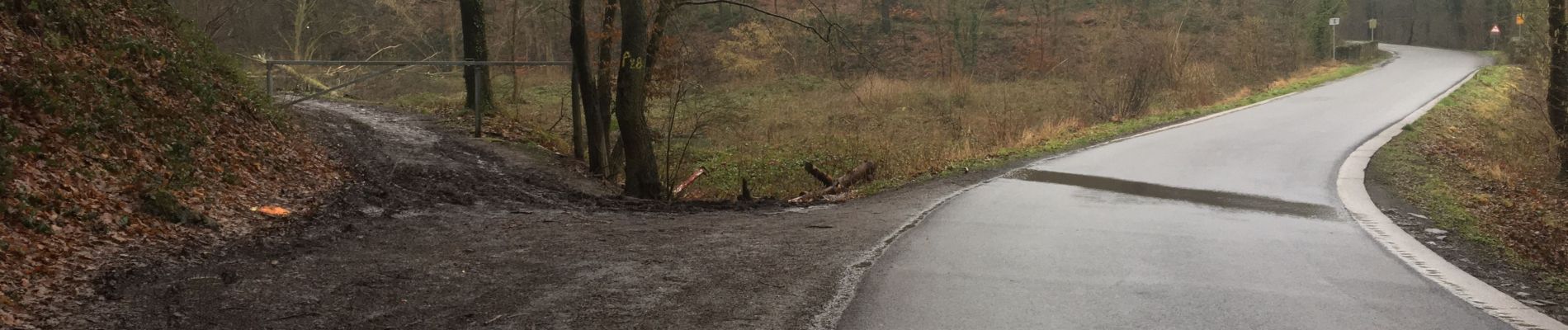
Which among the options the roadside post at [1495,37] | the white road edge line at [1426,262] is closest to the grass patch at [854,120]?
the white road edge line at [1426,262]

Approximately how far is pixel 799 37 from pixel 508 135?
28495mm

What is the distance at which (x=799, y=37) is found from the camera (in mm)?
45875

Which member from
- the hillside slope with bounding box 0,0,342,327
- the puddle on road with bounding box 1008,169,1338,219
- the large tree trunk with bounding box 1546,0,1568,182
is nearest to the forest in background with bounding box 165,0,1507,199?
the puddle on road with bounding box 1008,169,1338,219

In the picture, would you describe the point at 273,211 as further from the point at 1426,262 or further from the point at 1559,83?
the point at 1559,83

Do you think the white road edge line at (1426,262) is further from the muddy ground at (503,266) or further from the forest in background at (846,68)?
the forest in background at (846,68)

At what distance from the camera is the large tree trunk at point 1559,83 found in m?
15.3

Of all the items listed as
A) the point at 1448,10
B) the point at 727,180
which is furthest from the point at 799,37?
the point at 1448,10

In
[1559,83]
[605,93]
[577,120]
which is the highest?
[605,93]

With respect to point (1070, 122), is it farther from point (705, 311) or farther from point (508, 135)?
point (705, 311)

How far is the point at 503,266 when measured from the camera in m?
7.26

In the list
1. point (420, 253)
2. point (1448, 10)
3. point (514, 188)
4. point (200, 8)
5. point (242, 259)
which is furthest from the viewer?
point (1448, 10)

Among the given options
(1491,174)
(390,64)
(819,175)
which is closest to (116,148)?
(390,64)

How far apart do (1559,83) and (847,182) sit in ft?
34.5

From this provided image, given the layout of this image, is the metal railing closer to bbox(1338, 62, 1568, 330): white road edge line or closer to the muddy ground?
the muddy ground
